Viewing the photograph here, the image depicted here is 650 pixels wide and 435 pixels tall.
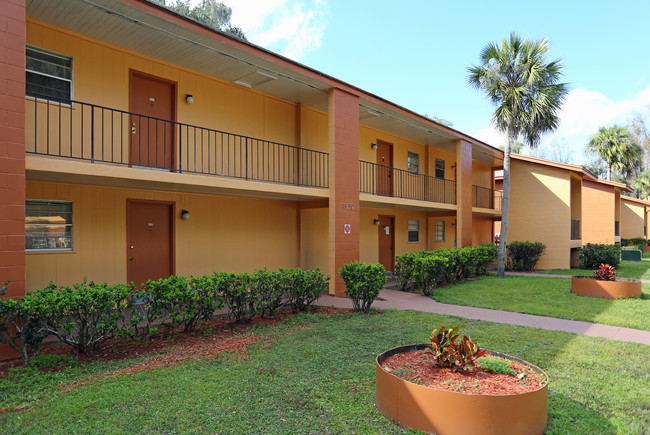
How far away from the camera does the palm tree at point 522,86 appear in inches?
554

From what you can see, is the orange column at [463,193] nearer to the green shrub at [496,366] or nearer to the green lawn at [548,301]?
the green lawn at [548,301]

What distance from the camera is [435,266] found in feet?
36.3

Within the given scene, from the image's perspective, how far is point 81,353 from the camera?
220 inches

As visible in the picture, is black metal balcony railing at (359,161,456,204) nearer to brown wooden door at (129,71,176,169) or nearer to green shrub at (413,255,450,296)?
green shrub at (413,255,450,296)

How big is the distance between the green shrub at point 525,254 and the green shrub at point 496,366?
49.6ft

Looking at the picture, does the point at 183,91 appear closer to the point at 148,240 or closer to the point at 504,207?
the point at 148,240

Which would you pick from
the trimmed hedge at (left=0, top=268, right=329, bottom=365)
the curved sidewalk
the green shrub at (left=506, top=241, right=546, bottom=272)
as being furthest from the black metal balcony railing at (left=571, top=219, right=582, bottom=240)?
the trimmed hedge at (left=0, top=268, right=329, bottom=365)

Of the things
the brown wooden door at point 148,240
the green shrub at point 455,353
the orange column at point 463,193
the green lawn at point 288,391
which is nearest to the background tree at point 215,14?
the orange column at point 463,193

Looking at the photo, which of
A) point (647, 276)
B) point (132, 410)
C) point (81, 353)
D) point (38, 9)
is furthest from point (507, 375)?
point (647, 276)

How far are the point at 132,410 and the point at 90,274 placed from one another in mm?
5182

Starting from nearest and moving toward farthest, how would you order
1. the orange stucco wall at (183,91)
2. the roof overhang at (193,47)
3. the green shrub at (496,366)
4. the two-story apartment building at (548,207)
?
the green shrub at (496,366)
the roof overhang at (193,47)
the orange stucco wall at (183,91)
the two-story apartment building at (548,207)

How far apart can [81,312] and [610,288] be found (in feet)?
39.2

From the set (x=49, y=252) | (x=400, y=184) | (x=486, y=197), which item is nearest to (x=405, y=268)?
(x=400, y=184)

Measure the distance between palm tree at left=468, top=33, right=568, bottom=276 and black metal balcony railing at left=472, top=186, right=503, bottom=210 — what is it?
19.0ft
